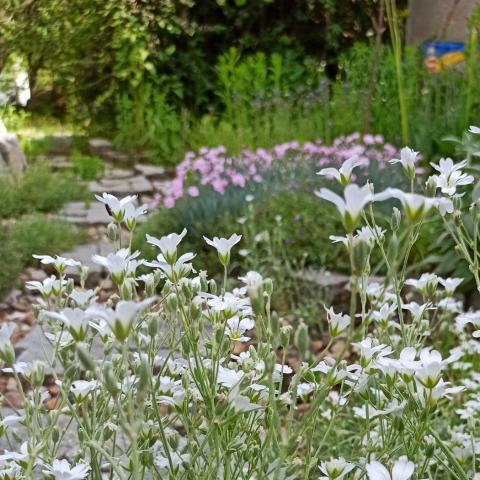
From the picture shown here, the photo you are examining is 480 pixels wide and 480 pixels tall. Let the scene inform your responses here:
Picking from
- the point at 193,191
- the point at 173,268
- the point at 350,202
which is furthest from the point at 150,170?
the point at 350,202

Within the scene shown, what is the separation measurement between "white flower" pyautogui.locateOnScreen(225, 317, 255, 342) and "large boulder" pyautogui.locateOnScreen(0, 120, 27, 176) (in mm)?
4596

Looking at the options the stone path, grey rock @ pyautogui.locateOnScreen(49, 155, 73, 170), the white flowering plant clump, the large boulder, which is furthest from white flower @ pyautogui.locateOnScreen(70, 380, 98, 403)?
grey rock @ pyautogui.locateOnScreen(49, 155, 73, 170)

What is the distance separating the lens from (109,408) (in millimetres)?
1221

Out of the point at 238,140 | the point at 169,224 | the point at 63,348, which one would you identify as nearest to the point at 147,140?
the point at 238,140

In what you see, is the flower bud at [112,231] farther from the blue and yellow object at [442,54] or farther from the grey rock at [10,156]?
the grey rock at [10,156]

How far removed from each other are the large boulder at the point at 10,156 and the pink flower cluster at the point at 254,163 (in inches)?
61.1

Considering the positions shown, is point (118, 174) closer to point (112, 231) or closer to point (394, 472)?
point (112, 231)

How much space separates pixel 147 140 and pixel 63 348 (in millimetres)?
6141

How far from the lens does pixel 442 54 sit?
254 inches

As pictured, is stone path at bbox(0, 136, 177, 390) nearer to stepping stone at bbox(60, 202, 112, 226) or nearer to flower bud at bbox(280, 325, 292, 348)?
stepping stone at bbox(60, 202, 112, 226)

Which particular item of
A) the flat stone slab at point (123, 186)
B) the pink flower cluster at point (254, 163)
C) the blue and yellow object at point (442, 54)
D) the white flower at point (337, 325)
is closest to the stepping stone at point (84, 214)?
the flat stone slab at point (123, 186)

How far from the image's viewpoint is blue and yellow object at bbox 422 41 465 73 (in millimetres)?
5707

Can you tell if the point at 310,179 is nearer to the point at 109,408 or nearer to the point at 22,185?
the point at 22,185

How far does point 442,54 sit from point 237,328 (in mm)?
5500
